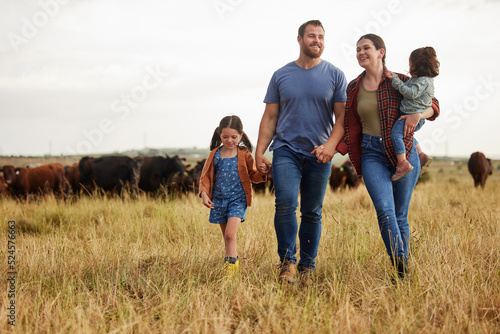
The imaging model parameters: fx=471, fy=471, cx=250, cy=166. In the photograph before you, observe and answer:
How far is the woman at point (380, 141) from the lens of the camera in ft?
13.6

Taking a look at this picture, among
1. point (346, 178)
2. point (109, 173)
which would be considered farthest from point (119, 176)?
point (346, 178)

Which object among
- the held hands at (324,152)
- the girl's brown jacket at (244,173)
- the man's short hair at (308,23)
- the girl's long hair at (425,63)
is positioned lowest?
the girl's brown jacket at (244,173)

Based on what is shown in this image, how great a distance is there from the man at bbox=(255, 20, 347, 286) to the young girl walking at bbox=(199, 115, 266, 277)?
214 mm

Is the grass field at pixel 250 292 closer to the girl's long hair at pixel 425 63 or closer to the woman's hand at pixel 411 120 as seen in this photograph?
the woman's hand at pixel 411 120

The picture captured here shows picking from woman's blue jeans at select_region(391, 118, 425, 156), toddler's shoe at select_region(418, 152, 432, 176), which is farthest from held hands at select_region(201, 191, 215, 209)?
toddler's shoe at select_region(418, 152, 432, 176)

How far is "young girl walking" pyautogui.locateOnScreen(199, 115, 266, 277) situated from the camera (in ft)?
15.5

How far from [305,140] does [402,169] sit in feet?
3.03

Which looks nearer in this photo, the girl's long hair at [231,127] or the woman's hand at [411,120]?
the woman's hand at [411,120]

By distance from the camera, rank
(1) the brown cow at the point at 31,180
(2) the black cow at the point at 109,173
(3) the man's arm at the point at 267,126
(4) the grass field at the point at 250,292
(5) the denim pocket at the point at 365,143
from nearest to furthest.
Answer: (4) the grass field at the point at 250,292 → (5) the denim pocket at the point at 365,143 → (3) the man's arm at the point at 267,126 → (2) the black cow at the point at 109,173 → (1) the brown cow at the point at 31,180

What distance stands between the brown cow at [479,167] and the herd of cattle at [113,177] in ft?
19.9

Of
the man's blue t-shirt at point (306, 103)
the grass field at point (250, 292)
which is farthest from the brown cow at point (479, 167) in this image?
the man's blue t-shirt at point (306, 103)

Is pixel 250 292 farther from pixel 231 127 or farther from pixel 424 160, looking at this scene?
pixel 424 160

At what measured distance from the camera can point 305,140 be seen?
14.7ft

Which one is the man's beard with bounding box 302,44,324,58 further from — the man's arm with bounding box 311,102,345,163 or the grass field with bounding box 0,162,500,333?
the grass field with bounding box 0,162,500,333
